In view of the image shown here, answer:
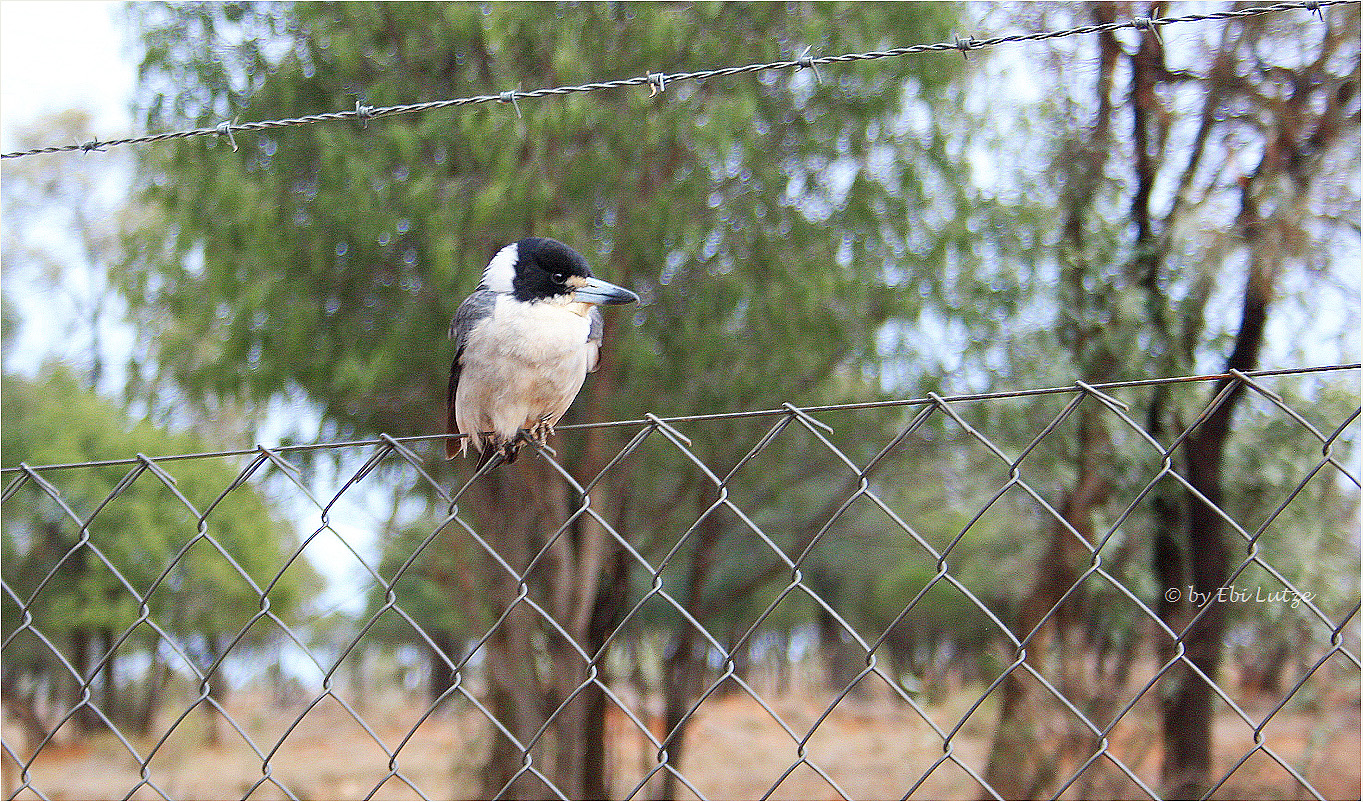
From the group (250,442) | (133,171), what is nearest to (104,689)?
(250,442)

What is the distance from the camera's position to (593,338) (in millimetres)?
2674

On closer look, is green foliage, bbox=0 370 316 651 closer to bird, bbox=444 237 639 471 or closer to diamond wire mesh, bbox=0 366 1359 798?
diamond wire mesh, bbox=0 366 1359 798

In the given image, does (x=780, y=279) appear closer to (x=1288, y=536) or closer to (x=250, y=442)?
(x=1288, y=536)

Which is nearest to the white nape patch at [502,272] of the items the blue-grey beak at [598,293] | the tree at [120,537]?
the blue-grey beak at [598,293]

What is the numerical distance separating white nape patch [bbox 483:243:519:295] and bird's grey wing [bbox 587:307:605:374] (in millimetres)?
220

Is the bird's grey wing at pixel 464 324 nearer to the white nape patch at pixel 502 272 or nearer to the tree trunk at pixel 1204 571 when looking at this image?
the white nape patch at pixel 502 272

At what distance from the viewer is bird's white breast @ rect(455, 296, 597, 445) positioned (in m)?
2.39

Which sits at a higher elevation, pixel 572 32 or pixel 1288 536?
pixel 572 32

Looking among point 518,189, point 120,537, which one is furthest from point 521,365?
point 120,537

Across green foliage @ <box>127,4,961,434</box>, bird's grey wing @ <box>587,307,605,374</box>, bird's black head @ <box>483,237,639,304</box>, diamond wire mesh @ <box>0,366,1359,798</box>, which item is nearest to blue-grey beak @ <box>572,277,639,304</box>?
bird's black head @ <box>483,237,639,304</box>

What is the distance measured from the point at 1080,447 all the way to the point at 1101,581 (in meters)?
0.70

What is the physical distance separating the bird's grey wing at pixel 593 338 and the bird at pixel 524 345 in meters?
0.03

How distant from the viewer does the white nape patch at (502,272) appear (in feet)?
8.48

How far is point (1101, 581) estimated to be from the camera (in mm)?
5301
